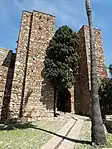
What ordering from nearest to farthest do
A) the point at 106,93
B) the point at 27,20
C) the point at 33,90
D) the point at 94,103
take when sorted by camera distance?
the point at 94,103 → the point at 33,90 → the point at 106,93 → the point at 27,20

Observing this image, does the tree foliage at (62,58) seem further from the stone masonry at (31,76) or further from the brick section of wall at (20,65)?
the brick section of wall at (20,65)

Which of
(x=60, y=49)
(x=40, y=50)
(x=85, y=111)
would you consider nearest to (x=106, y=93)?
(x=85, y=111)

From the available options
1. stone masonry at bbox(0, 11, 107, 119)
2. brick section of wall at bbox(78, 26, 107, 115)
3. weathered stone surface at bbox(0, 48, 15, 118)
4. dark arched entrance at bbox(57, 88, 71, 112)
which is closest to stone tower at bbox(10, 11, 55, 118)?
stone masonry at bbox(0, 11, 107, 119)

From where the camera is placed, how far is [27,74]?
1645 cm

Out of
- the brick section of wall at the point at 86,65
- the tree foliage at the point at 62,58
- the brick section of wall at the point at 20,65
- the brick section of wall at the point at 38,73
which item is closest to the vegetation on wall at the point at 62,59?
the tree foliage at the point at 62,58

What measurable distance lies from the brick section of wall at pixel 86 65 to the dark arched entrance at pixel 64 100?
152 centimetres

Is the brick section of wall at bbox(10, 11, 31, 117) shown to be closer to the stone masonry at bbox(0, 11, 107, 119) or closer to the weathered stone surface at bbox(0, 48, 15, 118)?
the stone masonry at bbox(0, 11, 107, 119)

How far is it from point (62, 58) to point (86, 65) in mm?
4196

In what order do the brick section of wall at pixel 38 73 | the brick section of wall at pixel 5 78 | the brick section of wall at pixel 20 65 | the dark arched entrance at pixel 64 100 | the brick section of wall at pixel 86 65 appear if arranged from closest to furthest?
the brick section of wall at pixel 20 65
the brick section of wall at pixel 38 73
the brick section of wall at pixel 5 78
the brick section of wall at pixel 86 65
the dark arched entrance at pixel 64 100

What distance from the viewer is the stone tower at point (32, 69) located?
15655mm

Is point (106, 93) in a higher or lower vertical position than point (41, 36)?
lower

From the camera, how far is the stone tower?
15655mm

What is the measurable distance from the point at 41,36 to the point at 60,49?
9.05 feet

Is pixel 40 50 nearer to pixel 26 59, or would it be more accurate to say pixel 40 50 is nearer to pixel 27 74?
pixel 26 59
